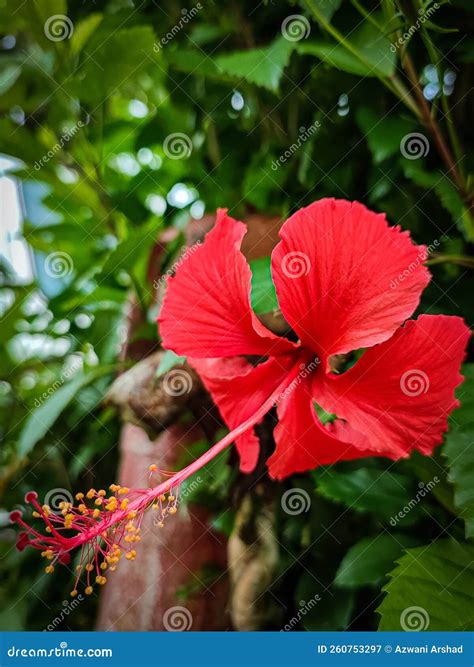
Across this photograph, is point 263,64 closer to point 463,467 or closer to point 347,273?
point 347,273

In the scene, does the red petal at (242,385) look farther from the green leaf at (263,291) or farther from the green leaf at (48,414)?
the green leaf at (48,414)

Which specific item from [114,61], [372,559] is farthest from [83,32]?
[372,559]

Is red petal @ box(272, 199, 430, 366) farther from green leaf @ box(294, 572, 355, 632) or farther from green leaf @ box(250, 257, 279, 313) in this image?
green leaf @ box(294, 572, 355, 632)

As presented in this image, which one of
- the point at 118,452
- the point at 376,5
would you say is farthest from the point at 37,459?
the point at 376,5

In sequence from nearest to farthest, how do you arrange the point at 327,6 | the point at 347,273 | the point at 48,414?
the point at 347,273 → the point at 327,6 → the point at 48,414

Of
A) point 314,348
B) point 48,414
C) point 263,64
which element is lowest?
point 48,414

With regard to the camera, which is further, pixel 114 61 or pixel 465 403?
pixel 114 61

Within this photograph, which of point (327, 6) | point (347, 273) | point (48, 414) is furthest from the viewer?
point (48, 414)
